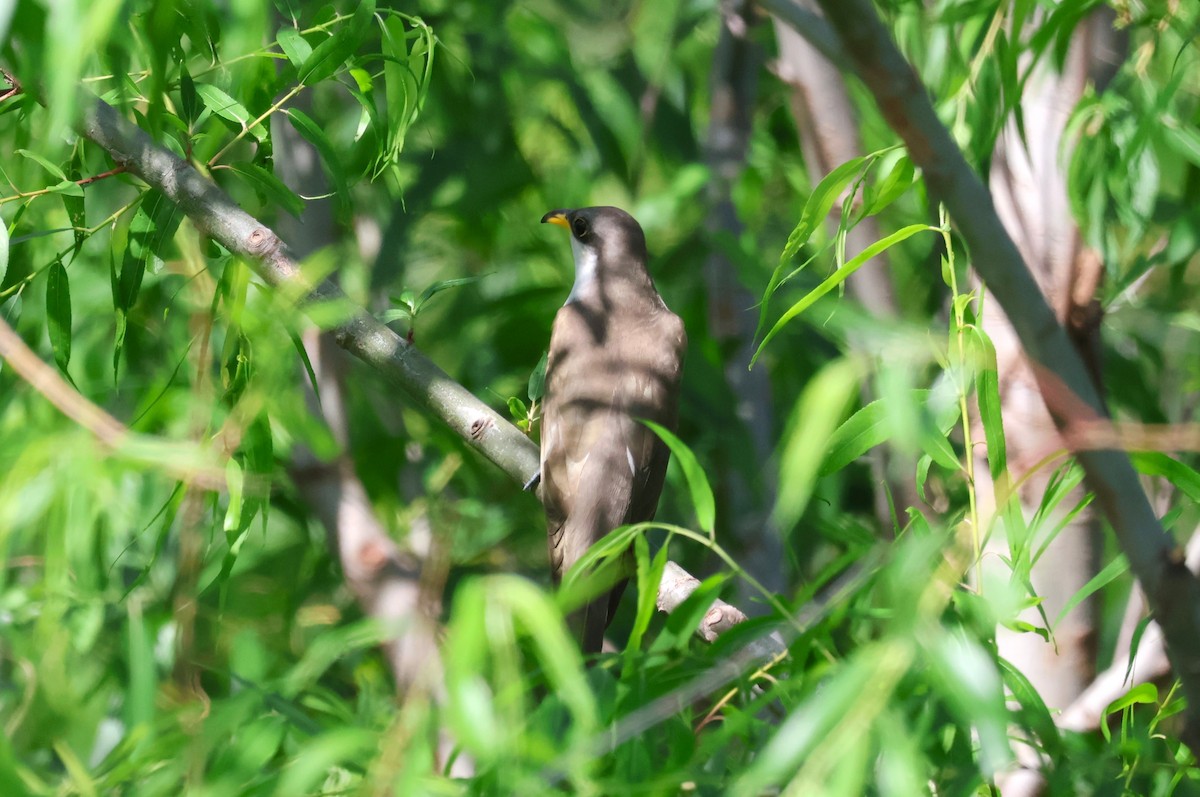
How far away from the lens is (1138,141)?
103 inches

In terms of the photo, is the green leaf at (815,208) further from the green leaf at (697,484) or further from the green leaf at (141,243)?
the green leaf at (141,243)

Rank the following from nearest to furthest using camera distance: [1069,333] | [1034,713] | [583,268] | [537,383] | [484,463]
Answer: [1034,713]
[537,383]
[1069,333]
[583,268]
[484,463]

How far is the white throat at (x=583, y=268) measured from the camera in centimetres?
443

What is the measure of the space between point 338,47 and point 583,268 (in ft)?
7.56

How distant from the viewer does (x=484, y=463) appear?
16.6ft

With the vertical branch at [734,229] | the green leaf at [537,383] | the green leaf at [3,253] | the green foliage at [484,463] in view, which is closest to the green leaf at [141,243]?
the green foliage at [484,463]

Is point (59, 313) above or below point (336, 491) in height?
above

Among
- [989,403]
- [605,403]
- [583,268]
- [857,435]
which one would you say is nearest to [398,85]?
[857,435]

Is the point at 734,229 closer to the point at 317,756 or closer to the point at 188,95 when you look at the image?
the point at 188,95

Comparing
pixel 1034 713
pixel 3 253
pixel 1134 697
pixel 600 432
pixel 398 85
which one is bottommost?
pixel 600 432

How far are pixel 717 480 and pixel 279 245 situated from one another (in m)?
2.63

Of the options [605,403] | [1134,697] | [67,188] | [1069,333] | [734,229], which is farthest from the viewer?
[734,229]

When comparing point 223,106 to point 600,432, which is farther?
point 600,432

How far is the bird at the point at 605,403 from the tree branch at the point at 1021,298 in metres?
1.89
